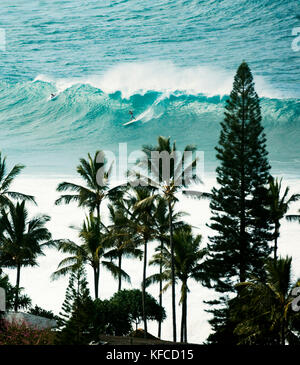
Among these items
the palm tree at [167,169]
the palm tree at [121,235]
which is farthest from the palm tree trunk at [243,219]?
the palm tree at [121,235]

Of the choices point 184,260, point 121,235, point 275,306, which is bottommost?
point 275,306

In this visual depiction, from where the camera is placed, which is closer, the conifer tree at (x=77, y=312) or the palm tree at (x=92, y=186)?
the conifer tree at (x=77, y=312)

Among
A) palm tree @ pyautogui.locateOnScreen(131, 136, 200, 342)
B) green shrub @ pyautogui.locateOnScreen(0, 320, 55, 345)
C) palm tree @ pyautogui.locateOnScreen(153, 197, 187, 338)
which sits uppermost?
palm tree @ pyautogui.locateOnScreen(131, 136, 200, 342)

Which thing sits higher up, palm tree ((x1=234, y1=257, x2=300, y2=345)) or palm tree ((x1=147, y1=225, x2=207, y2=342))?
palm tree ((x1=147, y1=225, x2=207, y2=342))

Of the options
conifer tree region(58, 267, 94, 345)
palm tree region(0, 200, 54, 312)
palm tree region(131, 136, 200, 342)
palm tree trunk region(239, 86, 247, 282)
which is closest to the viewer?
conifer tree region(58, 267, 94, 345)

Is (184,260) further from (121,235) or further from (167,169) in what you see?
(167,169)

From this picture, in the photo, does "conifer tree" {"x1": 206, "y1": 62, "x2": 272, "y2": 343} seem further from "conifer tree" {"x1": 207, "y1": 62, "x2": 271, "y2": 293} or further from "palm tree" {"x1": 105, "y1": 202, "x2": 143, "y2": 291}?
"palm tree" {"x1": 105, "y1": 202, "x2": 143, "y2": 291}

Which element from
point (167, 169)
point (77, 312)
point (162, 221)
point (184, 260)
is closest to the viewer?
point (77, 312)

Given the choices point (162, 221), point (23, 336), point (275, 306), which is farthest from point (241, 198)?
point (23, 336)

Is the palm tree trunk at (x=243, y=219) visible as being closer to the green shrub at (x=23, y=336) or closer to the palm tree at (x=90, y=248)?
the palm tree at (x=90, y=248)

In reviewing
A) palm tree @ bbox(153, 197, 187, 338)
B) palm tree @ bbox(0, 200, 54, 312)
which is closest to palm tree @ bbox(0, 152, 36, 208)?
palm tree @ bbox(0, 200, 54, 312)

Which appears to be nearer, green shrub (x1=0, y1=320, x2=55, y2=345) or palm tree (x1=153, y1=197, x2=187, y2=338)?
green shrub (x1=0, y1=320, x2=55, y2=345)
